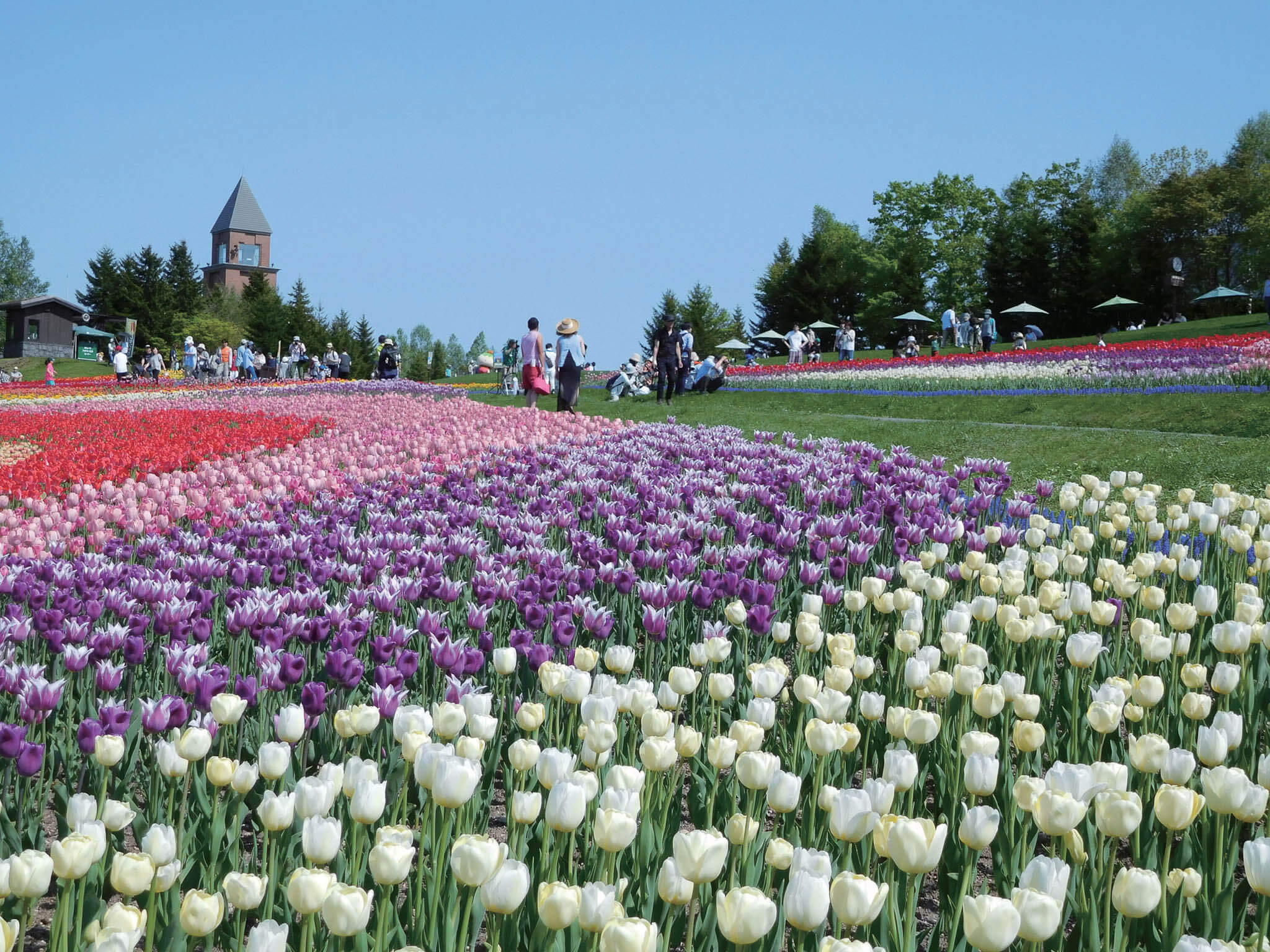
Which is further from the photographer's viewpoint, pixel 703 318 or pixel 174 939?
pixel 703 318

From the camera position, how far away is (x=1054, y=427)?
15305 mm

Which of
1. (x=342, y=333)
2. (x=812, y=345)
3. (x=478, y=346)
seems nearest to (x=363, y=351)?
(x=342, y=333)

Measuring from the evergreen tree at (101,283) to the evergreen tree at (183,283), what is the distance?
12.1 ft

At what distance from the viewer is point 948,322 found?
4197 cm

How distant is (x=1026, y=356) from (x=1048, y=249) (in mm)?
34577

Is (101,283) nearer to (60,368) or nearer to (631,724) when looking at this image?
(60,368)

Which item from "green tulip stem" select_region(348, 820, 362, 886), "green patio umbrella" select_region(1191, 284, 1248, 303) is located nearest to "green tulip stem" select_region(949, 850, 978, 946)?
"green tulip stem" select_region(348, 820, 362, 886)

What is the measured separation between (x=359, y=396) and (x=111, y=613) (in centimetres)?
1987

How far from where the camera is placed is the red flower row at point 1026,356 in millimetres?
24188

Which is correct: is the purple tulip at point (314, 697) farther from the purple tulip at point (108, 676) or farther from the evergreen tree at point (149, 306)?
the evergreen tree at point (149, 306)

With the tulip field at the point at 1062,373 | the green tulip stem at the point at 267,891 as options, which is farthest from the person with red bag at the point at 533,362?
the green tulip stem at the point at 267,891

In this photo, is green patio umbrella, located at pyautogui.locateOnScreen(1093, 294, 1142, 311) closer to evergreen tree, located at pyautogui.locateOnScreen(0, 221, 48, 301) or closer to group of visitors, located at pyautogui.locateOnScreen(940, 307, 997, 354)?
group of visitors, located at pyautogui.locateOnScreen(940, 307, 997, 354)

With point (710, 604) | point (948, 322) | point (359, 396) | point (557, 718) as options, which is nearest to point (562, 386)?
point (359, 396)

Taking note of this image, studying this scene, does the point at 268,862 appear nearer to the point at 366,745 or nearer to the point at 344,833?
the point at 344,833
